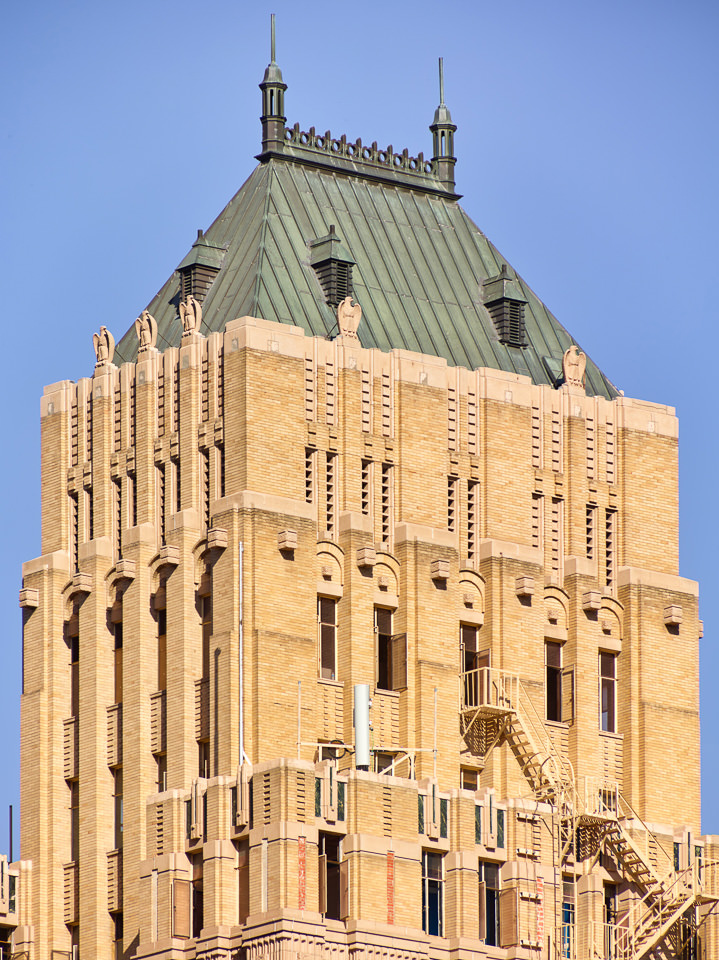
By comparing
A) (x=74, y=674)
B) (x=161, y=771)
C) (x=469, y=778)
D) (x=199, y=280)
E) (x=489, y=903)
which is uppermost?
(x=199, y=280)

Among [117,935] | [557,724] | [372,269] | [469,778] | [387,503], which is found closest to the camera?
[117,935]

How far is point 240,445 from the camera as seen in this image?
5231 inches

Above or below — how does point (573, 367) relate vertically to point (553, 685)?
above

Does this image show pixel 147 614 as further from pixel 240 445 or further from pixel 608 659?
pixel 608 659

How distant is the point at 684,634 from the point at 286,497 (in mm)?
16923

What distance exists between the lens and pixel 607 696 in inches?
5487

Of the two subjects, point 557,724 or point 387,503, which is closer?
point 387,503

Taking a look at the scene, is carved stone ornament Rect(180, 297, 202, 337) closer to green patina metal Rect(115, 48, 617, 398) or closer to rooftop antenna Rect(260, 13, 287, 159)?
green patina metal Rect(115, 48, 617, 398)

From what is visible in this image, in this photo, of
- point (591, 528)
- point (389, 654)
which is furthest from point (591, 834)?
point (591, 528)

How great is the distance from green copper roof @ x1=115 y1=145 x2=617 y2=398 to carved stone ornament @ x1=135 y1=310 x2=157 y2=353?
93 cm

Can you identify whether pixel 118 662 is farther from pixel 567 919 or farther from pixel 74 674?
pixel 567 919

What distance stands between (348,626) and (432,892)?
9.66 metres

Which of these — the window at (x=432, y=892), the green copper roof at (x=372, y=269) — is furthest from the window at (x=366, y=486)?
the window at (x=432, y=892)

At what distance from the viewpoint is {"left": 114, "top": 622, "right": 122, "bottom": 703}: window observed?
13550 centimetres
